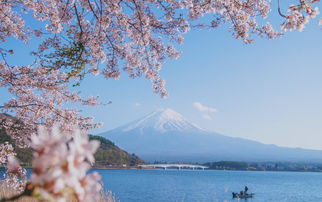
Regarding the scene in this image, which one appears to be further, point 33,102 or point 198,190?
point 198,190

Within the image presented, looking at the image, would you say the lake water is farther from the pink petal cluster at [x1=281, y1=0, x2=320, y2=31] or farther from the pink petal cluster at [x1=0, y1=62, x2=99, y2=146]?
the pink petal cluster at [x1=281, y1=0, x2=320, y2=31]

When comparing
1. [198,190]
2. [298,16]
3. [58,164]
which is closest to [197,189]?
[198,190]

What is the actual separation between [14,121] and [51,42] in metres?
2.02

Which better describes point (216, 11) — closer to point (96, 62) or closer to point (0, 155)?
point (96, 62)

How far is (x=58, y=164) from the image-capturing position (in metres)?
0.90

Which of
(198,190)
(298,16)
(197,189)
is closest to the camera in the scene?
(298,16)

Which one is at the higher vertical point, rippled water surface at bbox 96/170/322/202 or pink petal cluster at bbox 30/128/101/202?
pink petal cluster at bbox 30/128/101/202

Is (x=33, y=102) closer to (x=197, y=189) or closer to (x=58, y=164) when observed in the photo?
(x=58, y=164)

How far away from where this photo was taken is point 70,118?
23.8 feet

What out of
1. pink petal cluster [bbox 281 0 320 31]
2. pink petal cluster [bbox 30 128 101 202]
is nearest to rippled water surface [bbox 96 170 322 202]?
pink petal cluster [bbox 281 0 320 31]

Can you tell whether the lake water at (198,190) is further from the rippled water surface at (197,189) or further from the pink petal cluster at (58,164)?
the pink petal cluster at (58,164)

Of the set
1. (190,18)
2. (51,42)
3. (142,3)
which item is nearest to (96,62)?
(51,42)

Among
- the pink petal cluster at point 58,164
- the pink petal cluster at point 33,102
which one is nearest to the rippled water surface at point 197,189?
the pink petal cluster at point 33,102

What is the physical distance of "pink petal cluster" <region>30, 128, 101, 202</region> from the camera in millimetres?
886
